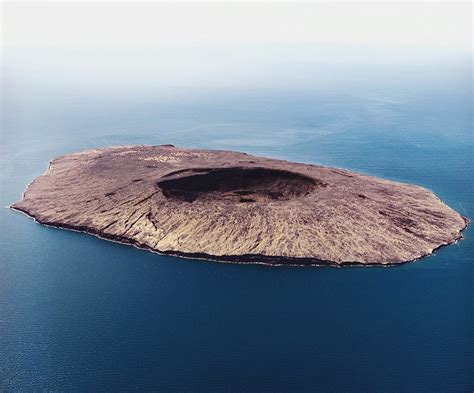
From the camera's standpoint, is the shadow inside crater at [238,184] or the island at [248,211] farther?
the shadow inside crater at [238,184]

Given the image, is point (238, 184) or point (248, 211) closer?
point (248, 211)

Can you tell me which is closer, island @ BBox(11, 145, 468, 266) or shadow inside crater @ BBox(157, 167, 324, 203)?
island @ BBox(11, 145, 468, 266)

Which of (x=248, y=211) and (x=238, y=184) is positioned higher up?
(x=238, y=184)
